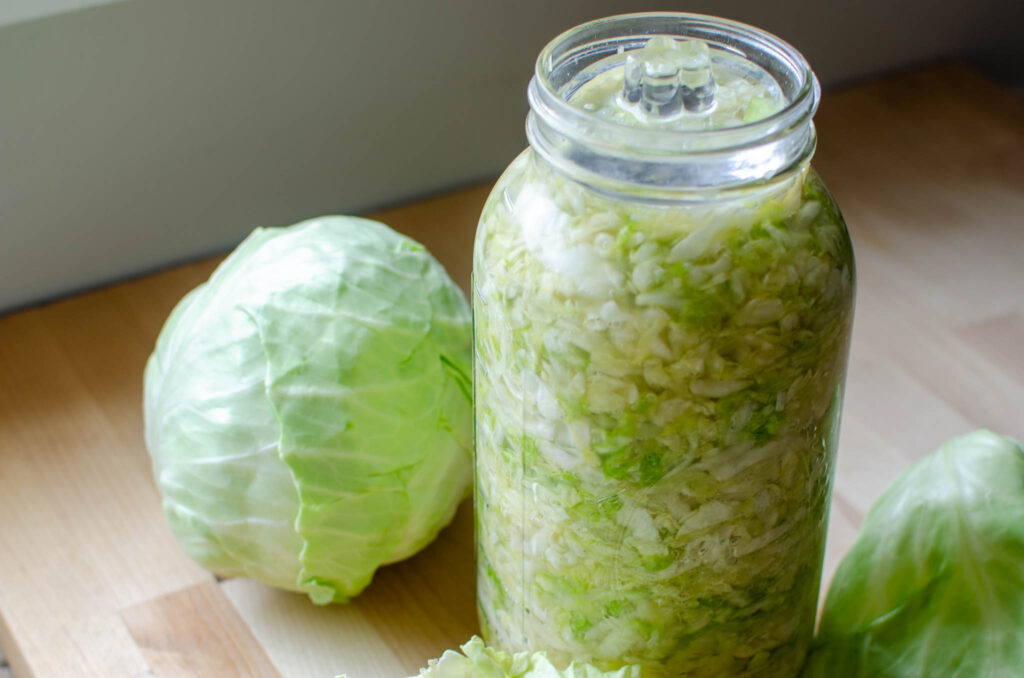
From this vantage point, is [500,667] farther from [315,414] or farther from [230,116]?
[230,116]

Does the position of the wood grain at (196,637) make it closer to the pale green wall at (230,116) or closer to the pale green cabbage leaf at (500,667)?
the pale green cabbage leaf at (500,667)

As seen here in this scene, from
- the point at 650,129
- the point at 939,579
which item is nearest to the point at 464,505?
the point at 939,579

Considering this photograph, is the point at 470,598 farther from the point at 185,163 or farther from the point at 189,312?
the point at 185,163

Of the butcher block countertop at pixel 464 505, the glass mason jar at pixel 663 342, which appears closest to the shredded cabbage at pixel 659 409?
the glass mason jar at pixel 663 342

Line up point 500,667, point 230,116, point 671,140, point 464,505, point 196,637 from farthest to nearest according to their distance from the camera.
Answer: point 230,116, point 464,505, point 196,637, point 500,667, point 671,140

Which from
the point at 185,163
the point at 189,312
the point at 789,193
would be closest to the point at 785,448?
the point at 789,193

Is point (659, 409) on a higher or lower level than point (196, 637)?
higher

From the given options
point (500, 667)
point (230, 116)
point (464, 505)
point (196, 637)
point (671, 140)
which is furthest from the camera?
point (230, 116)
